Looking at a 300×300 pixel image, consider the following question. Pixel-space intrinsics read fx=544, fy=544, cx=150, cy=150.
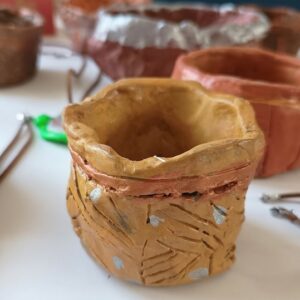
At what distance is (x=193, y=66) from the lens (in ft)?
1.66

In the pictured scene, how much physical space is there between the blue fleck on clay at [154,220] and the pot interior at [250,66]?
0.78 ft

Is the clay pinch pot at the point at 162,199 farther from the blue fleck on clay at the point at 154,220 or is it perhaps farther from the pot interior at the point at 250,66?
the pot interior at the point at 250,66

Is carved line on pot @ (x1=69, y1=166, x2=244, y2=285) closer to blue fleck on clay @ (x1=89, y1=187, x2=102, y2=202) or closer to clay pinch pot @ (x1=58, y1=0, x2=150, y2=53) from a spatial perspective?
blue fleck on clay @ (x1=89, y1=187, x2=102, y2=202)

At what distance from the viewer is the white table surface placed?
34 centimetres

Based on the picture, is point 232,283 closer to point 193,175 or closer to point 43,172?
point 193,175

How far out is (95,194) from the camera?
32cm

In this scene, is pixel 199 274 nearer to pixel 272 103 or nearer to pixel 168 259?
pixel 168 259

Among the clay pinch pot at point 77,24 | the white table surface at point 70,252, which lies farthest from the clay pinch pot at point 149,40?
the white table surface at point 70,252

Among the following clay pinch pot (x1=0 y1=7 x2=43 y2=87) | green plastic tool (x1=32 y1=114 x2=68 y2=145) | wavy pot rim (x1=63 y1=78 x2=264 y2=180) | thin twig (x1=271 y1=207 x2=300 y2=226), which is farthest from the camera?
clay pinch pot (x1=0 y1=7 x2=43 y2=87)

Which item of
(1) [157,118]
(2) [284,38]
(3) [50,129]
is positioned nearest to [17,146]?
(3) [50,129]

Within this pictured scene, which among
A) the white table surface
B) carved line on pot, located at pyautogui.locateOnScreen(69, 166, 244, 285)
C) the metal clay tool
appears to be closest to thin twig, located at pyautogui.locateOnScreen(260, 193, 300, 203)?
the white table surface

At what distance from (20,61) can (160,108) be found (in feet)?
0.96

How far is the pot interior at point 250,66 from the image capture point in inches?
20.9

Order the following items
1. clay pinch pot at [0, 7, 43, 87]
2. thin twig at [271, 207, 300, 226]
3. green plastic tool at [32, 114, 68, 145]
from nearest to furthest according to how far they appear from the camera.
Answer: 1. thin twig at [271, 207, 300, 226]
2. green plastic tool at [32, 114, 68, 145]
3. clay pinch pot at [0, 7, 43, 87]
